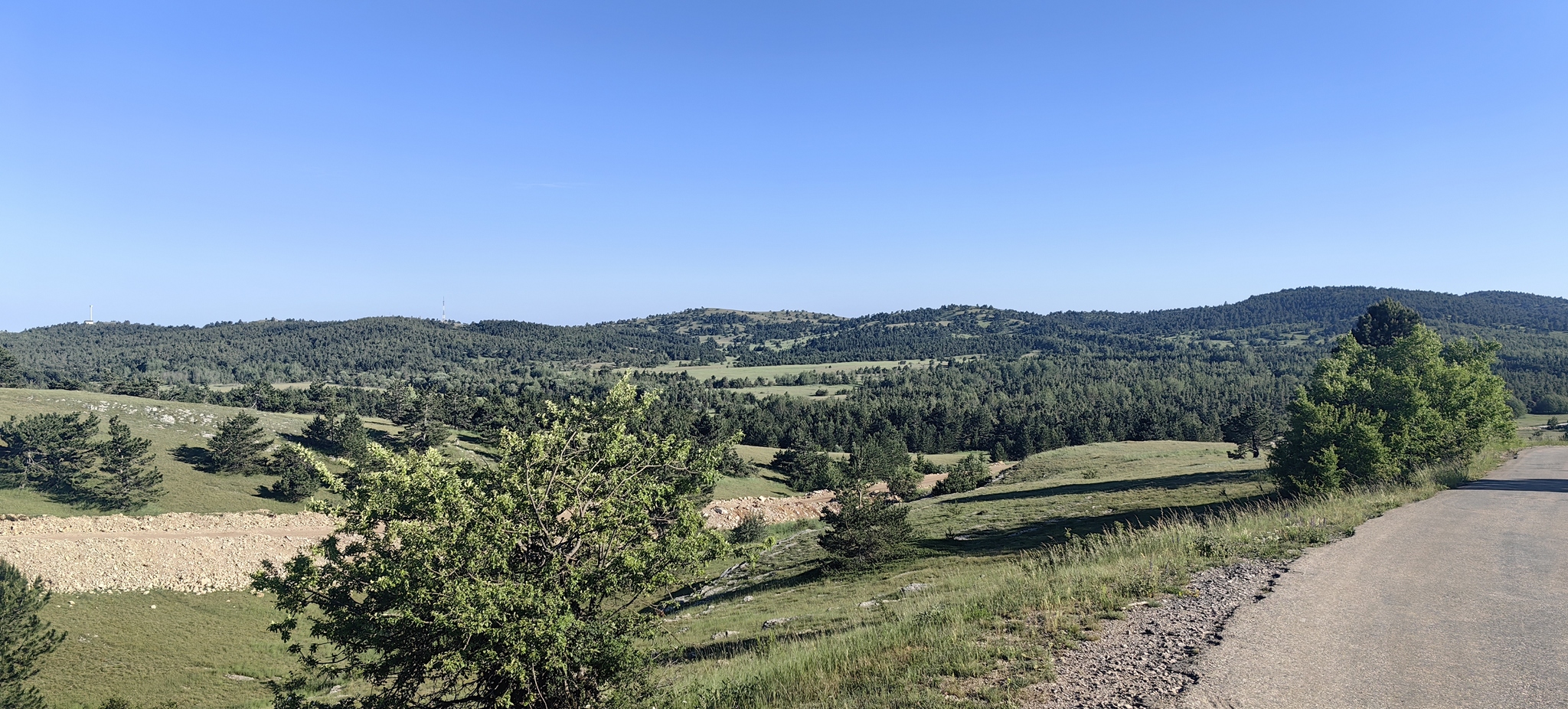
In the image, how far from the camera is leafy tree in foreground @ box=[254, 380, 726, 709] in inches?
323

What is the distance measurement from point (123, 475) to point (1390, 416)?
83937 mm

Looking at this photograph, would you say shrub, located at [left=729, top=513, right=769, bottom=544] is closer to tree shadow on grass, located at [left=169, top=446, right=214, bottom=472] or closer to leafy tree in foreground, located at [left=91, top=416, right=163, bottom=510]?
leafy tree in foreground, located at [left=91, top=416, right=163, bottom=510]

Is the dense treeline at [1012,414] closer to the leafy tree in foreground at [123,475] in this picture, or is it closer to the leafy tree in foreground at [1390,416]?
the leafy tree in foreground at [1390,416]

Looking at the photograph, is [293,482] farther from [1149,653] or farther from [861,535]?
[1149,653]

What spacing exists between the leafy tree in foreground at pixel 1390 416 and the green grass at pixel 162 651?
4370cm

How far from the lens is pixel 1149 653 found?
947 cm

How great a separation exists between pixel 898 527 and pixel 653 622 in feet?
67.5

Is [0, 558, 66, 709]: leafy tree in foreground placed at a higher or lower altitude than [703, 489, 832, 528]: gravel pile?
higher

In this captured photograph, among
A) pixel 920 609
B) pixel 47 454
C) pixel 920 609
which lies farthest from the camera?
pixel 47 454

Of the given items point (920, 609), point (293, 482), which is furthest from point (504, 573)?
point (293, 482)

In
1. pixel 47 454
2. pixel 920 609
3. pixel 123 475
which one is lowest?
pixel 123 475

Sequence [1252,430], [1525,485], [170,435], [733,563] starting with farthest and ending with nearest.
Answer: [1252,430] < [170,435] < [733,563] < [1525,485]

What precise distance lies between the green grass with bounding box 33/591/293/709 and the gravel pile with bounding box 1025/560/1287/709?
27.4 m

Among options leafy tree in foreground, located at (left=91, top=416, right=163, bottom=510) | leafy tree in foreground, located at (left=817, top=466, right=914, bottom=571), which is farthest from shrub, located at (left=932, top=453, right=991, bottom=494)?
leafy tree in foreground, located at (left=91, top=416, right=163, bottom=510)
